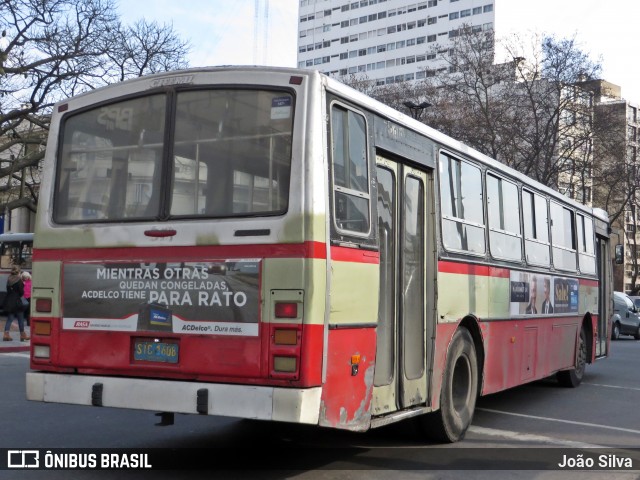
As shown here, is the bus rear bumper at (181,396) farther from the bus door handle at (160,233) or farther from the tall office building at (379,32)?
the tall office building at (379,32)

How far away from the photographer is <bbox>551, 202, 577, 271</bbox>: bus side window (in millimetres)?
12641

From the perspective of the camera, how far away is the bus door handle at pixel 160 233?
6396 millimetres

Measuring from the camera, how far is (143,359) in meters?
6.39

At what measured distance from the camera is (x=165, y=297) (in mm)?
6332

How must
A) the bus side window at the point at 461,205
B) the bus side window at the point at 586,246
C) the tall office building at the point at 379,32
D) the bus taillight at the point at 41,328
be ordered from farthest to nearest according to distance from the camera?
the tall office building at the point at 379,32
the bus side window at the point at 586,246
the bus side window at the point at 461,205
the bus taillight at the point at 41,328

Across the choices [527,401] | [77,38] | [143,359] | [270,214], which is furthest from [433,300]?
[77,38]

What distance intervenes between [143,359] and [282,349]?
1.25m

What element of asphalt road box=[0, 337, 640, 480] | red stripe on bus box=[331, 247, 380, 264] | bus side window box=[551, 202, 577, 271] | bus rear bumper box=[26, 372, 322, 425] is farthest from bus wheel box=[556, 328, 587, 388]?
bus rear bumper box=[26, 372, 322, 425]

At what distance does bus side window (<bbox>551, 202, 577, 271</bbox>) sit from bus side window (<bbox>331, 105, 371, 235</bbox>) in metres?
6.58

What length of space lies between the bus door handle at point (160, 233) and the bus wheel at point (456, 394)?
3.26 metres

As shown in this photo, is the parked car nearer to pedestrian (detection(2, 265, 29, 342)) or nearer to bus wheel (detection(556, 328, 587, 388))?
bus wheel (detection(556, 328, 587, 388))

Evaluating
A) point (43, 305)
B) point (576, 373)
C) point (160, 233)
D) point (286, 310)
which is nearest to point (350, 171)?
point (286, 310)

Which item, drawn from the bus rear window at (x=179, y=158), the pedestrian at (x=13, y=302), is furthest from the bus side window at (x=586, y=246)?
the pedestrian at (x=13, y=302)

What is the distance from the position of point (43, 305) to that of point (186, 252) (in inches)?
59.8
